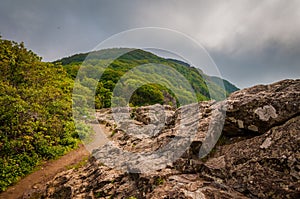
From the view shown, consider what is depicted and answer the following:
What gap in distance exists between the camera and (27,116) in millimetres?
17547

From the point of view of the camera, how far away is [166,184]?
7551 mm

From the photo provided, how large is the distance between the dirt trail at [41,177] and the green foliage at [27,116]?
23.4 inches

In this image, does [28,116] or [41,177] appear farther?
[28,116]

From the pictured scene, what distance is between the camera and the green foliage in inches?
627

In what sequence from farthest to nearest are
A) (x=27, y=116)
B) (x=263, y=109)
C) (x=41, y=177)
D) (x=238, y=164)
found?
(x=27, y=116) → (x=41, y=177) → (x=263, y=109) → (x=238, y=164)

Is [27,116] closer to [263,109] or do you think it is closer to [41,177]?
[41,177]

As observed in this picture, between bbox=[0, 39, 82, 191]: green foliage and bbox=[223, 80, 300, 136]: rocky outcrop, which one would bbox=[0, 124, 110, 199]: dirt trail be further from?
bbox=[223, 80, 300, 136]: rocky outcrop

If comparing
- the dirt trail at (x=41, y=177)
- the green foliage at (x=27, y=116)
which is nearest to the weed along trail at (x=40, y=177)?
the dirt trail at (x=41, y=177)

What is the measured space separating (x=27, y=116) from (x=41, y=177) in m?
5.62

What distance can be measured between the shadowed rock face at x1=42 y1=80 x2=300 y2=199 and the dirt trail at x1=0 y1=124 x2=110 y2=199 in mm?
3969

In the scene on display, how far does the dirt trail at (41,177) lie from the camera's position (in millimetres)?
13203

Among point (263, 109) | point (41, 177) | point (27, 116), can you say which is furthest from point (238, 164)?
point (27, 116)

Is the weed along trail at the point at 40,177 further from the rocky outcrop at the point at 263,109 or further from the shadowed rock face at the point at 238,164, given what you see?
the rocky outcrop at the point at 263,109

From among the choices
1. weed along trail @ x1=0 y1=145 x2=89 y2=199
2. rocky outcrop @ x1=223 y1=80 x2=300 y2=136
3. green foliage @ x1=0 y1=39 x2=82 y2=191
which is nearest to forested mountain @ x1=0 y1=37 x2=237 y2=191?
green foliage @ x1=0 y1=39 x2=82 y2=191
